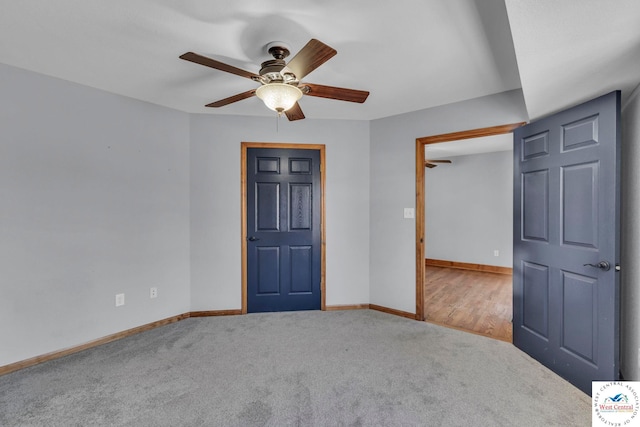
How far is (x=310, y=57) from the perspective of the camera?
162cm

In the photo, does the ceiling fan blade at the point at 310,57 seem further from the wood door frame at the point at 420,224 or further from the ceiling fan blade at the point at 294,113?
the wood door frame at the point at 420,224

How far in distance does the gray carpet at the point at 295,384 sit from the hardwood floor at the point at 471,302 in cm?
31

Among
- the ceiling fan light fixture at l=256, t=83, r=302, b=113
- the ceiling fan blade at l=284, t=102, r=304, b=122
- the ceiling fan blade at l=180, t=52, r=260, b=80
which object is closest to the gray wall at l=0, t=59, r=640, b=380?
the ceiling fan blade at l=284, t=102, r=304, b=122

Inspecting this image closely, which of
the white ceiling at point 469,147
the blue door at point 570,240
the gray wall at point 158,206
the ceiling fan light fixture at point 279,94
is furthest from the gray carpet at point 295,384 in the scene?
the white ceiling at point 469,147

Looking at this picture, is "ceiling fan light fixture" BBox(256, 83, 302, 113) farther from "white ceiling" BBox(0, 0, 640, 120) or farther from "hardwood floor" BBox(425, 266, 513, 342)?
"hardwood floor" BBox(425, 266, 513, 342)

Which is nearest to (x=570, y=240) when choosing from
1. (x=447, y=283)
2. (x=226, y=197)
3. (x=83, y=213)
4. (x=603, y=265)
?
(x=603, y=265)

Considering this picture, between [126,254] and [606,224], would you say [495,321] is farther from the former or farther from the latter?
[126,254]

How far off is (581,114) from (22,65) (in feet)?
13.7

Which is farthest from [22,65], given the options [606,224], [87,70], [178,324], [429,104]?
[606,224]

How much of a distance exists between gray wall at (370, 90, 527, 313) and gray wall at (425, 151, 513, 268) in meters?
3.20

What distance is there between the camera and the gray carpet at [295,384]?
1.71 meters

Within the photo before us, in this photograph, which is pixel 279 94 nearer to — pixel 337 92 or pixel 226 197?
pixel 337 92

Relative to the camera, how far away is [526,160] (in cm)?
244

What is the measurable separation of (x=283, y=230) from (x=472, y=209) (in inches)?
169
